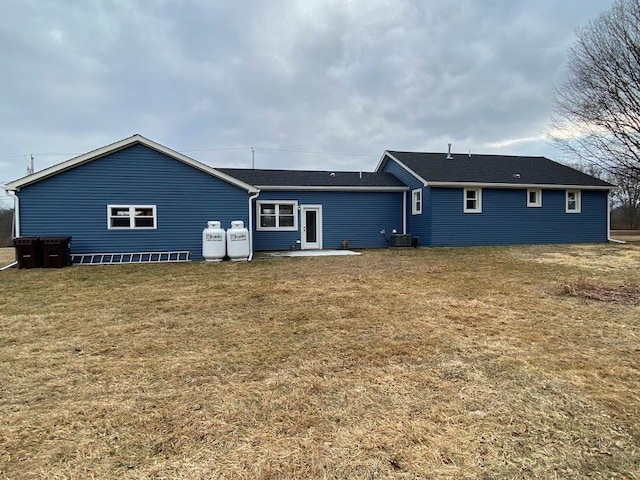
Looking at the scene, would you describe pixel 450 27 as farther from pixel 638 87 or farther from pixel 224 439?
pixel 224 439

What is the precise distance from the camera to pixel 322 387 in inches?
115

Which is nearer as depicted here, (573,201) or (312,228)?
(312,228)

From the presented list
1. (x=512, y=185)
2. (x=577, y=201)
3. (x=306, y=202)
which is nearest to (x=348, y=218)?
(x=306, y=202)

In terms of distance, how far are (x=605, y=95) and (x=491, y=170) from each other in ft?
24.5

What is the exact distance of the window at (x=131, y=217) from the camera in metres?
12.3

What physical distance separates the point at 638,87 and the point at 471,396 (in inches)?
906

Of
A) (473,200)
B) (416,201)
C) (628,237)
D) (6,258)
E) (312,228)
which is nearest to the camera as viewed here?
(6,258)

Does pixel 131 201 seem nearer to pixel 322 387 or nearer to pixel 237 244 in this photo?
pixel 237 244

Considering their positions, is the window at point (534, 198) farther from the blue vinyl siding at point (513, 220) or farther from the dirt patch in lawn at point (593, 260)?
the dirt patch in lawn at point (593, 260)

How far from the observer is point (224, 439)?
223cm

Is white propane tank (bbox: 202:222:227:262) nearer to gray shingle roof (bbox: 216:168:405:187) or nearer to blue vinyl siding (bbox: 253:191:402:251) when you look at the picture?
blue vinyl siding (bbox: 253:191:402:251)

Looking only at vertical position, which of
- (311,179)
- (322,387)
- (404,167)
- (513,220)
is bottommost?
(322,387)

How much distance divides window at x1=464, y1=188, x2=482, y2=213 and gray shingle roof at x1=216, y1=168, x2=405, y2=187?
9.88 feet

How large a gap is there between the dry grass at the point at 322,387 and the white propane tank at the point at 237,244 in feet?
19.9
